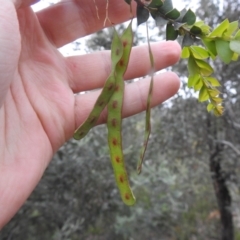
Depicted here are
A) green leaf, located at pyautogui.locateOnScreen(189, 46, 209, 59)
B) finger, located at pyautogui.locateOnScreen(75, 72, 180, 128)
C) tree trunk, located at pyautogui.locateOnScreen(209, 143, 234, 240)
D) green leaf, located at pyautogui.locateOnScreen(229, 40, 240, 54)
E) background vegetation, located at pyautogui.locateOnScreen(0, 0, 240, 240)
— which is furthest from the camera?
tree trunk, located at pyautogui.locateOnScreen(209, 143, 234, 240)

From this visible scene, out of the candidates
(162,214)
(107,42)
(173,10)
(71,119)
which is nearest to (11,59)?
(71,119)

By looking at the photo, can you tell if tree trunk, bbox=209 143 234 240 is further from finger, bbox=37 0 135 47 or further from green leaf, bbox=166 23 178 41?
green leaf, bbox=166 23 178 41

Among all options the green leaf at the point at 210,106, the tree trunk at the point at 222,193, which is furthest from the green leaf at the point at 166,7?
the tree trunk at the point at 222,193

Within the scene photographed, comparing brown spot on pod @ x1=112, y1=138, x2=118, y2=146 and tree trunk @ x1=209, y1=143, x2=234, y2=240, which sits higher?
brown spot on pod @ x1=112, y1=138, x2=118, y2=146

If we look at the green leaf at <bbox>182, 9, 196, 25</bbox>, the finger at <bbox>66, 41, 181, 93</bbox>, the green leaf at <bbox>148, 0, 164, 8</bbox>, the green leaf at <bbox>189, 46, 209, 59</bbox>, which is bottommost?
the finger at <bbox>66, 41, 181, 93</bbox>

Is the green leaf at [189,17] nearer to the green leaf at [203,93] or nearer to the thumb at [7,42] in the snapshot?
the green leaf at [203,93]

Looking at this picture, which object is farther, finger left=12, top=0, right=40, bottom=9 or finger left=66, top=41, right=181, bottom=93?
finger left=66, top=41, right=181, bottom=93

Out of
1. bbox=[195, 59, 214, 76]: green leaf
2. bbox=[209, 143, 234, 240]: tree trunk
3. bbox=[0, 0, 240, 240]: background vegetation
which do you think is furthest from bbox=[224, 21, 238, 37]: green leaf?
bbox=[209, 143, 234, 240]: tree trunk
